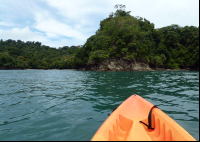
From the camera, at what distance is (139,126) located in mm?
2512

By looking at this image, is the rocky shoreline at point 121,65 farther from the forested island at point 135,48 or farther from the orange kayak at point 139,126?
the orange kayak at point 139,126

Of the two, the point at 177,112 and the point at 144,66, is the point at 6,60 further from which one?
the point at 177,112

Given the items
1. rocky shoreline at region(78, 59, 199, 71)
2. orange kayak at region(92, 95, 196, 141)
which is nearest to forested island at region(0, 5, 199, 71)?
rocky shoreline at region(78, 59, 199, 71)

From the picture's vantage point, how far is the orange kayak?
2.12 metres

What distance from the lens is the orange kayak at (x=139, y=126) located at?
2.12 m

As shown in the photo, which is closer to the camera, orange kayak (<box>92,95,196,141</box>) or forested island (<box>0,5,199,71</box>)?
orange kayak (<box>92,95,196,141</box>)

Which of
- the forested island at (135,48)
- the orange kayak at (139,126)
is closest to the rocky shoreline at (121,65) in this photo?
the forested island at (135,48)

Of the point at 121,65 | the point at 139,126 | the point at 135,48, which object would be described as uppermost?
the point at 135,48

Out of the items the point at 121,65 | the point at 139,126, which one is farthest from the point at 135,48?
the point at 139,126

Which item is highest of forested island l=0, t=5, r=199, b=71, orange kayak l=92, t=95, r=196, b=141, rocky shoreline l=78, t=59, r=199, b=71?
forested island l=0, t=5, r=199, b=71

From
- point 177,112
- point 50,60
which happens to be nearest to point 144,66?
point 177,112

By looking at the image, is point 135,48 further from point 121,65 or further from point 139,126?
point 139,126

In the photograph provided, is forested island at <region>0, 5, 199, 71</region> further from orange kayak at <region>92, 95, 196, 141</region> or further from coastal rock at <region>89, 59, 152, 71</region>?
orange kayak at <region>92, 95, 196, 141</region>

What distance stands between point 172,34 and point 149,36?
31.3 ft
